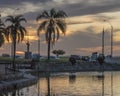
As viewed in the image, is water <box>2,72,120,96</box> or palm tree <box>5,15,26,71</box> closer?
water <box>2,72,120,96</box>

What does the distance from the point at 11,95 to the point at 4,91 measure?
2985 millimetres

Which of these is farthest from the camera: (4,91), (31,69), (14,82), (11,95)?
(31,69)

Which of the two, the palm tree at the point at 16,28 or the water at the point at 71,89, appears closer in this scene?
the water at the point at 71,89

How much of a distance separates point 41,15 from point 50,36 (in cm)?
632

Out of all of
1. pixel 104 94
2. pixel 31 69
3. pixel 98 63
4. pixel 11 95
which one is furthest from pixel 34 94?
pixel 98 63

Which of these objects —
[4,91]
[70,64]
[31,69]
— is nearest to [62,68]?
[70,64]

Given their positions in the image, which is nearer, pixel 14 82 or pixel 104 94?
pixel 104 94

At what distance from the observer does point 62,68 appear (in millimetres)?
100250

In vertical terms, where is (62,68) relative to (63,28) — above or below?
below

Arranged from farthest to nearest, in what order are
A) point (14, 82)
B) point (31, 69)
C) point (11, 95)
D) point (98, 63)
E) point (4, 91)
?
point (98, 63) → point (31, 69) → point (14, 82) → point (4, 91) → point (11, 95)

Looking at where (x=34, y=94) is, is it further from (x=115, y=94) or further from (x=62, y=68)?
(x=62, y=68)

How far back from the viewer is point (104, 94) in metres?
40.0

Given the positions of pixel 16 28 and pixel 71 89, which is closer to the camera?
pixel 71 89

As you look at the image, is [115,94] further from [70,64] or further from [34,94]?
[70,64]
